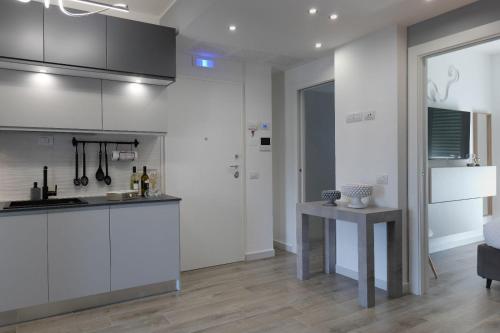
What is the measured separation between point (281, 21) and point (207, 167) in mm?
1859

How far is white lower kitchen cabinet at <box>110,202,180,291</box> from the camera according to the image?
3033 mm

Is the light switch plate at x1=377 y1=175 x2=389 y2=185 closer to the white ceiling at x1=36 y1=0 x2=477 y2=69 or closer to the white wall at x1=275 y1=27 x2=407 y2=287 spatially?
the white wall at x1=275 y1=27 x2=407 y2=287

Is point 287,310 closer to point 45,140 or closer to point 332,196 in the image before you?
point 332,196

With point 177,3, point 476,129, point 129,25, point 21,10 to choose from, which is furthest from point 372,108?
point 21,10

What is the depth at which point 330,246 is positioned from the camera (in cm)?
385

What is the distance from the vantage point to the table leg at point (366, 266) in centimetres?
293

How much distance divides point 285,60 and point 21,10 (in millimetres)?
2795

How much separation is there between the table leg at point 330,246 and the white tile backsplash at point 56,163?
2.08m

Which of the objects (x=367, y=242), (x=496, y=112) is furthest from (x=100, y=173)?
(x=496, y=112)

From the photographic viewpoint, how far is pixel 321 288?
3385 millimetres

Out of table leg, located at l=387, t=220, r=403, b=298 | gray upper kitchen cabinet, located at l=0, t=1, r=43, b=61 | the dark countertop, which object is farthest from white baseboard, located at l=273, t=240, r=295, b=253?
gray upper kitchen cabinet, located at l=0, t=1, r=43, b=61

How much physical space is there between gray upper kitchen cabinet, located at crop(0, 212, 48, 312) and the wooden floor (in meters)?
0.22

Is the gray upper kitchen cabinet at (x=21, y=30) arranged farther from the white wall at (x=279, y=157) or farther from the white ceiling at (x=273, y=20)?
the white wall at (x=279, y=157)

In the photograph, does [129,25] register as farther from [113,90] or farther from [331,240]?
[331,240]
